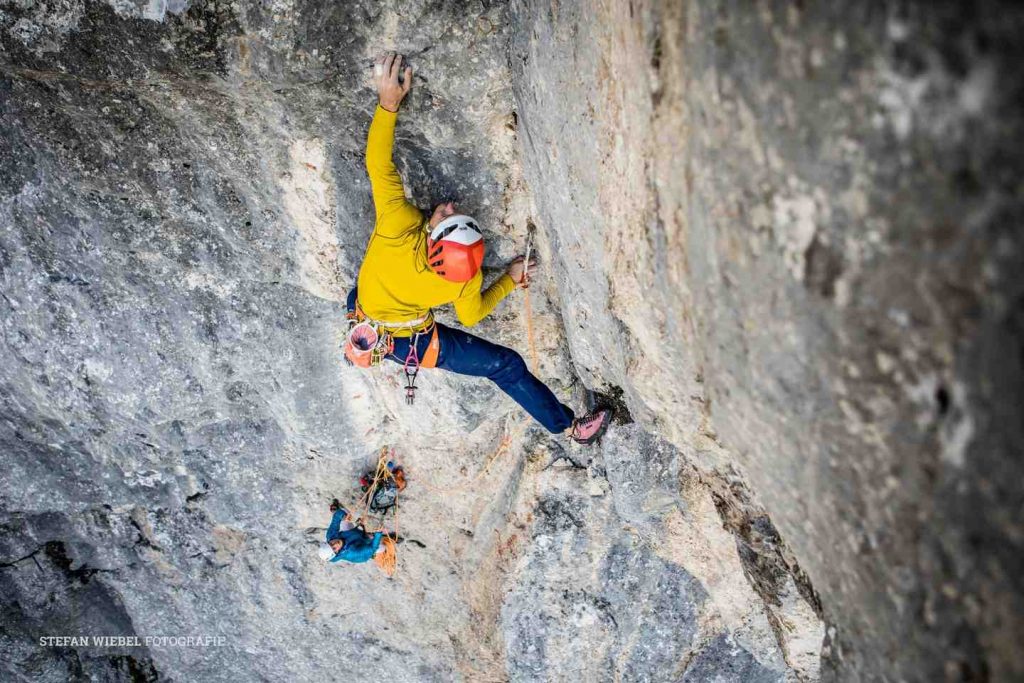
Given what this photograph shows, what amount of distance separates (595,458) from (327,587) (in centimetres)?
417

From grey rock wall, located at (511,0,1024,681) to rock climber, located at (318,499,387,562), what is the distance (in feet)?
15.8

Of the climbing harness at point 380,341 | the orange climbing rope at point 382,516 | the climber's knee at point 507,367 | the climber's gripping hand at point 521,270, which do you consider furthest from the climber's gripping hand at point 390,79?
the orange climbing rope at point 382,516

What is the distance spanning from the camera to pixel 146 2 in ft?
13.5

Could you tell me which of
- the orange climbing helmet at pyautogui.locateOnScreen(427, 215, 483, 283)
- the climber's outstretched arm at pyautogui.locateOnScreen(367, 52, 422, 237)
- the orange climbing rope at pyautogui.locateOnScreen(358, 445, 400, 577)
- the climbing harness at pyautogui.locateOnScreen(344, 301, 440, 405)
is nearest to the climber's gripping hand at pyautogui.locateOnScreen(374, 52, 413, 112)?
the climber's outstretched arm at pyautogui.locateOnScreen(367, 52, 422, 237)

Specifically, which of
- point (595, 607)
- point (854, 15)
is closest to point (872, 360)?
point (854, 15)

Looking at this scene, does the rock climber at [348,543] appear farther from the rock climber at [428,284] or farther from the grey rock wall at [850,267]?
the grey rock wall at [850,267]

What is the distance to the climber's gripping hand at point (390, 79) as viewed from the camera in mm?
4293

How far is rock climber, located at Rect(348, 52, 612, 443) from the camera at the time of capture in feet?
14.4

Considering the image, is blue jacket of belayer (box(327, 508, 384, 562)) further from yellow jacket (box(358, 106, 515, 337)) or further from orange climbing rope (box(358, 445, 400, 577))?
yellow jacket (box(358, 106, 515, 337))

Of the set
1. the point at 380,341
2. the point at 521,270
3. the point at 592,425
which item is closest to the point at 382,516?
the point at 380,341

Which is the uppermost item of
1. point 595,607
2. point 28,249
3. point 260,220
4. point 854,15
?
point 854,15

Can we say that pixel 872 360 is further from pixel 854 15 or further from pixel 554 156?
pixel 554 156

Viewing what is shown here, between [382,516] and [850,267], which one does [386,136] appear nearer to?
[850,267]

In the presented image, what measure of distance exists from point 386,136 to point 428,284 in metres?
1.02
